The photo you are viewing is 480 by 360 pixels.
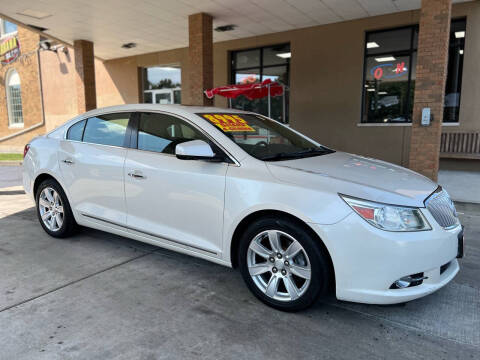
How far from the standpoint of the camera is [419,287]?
2.58 metres

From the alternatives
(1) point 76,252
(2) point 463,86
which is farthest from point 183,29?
(1) point 76,252

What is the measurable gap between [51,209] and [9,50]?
21.4 m

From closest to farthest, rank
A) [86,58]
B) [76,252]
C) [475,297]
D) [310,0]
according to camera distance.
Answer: [475,297], [76,252], [310,0], [86,58]

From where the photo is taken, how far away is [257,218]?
294 cm

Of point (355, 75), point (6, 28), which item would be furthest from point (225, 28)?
point (6, 28)

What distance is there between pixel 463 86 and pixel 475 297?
27.1ft

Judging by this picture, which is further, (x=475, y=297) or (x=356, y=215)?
(x=475, y=297)

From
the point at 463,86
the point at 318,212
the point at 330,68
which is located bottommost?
the point at 318,212

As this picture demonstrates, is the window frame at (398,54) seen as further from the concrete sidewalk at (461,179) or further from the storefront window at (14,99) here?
the storefront window at (14,99)

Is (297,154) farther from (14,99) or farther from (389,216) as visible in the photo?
(14,99)

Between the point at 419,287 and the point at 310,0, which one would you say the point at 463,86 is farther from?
the point at 419,287

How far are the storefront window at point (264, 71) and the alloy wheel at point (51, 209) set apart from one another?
28.9 ft

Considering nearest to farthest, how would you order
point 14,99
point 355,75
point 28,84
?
point 355,75, point 28,84, point 14,99

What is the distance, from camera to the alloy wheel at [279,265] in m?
2.76
